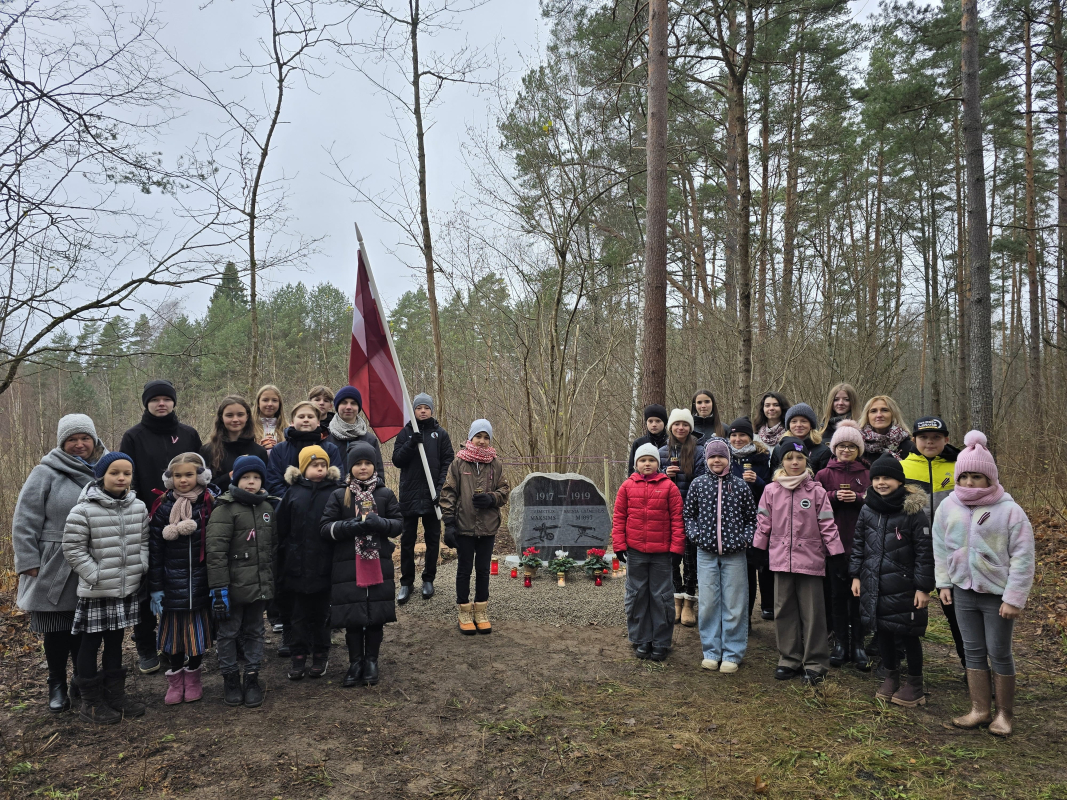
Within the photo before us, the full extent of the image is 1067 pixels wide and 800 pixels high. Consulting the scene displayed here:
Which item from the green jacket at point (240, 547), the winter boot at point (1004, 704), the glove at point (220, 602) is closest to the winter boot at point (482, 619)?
the green jacket at point (240, 547)

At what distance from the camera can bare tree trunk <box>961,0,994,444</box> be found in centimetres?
871

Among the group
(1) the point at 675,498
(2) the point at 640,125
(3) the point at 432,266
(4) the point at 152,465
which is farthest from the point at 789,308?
(4) the point at 152,465

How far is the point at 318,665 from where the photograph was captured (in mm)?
4711

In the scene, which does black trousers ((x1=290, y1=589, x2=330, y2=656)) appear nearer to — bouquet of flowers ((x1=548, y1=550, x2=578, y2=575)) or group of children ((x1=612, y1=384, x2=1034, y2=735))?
group of children ((x1=612, y1=384, x2=1034, y2=735))

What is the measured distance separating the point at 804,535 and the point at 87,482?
16.3ft

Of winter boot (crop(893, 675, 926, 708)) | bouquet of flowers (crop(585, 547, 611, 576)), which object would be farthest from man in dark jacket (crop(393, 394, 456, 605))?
winter boot (crop(893, 675, 926, 708))

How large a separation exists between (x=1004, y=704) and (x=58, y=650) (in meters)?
5.90

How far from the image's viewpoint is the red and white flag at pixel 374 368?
6.20m

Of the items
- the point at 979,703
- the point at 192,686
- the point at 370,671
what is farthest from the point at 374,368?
the point at 979,703

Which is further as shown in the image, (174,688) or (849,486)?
(849,486)

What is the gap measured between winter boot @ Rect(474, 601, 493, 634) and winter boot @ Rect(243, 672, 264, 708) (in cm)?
199

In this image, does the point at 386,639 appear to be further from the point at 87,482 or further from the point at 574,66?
the point at 574,66

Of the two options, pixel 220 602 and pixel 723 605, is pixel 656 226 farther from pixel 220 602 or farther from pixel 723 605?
pixel 220 602

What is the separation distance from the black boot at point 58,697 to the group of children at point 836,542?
397 centimetres
